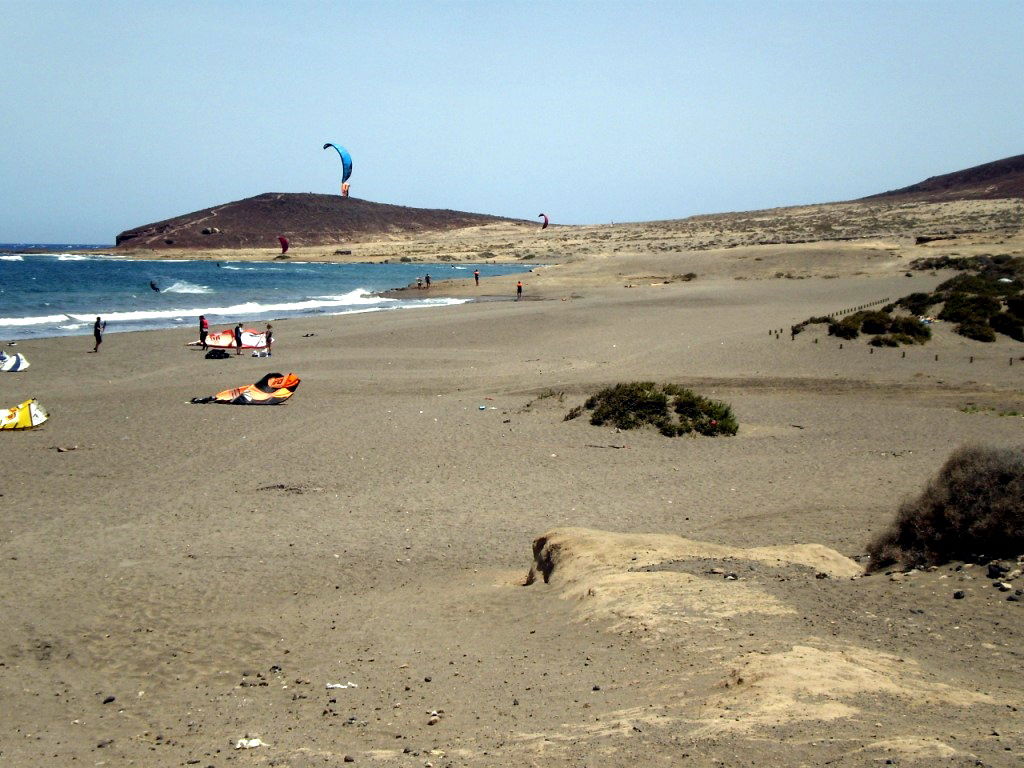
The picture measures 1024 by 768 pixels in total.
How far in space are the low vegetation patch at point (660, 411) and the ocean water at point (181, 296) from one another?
22.4 meters

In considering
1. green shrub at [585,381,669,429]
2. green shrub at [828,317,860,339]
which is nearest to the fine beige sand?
green shrub at [585,381,669,429]

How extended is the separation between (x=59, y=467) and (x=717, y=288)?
34963 mm

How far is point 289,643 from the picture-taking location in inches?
273

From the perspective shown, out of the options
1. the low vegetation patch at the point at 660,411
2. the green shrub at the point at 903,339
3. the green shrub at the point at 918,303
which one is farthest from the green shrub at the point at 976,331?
the low vegetation patch at the point at 660,411

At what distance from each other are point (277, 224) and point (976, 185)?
271 feet

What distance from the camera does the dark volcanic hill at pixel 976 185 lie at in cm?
8900

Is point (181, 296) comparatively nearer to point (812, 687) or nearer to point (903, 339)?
point (903, 339)

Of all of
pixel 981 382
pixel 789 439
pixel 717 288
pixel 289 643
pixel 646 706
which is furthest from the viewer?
pixel 717 288

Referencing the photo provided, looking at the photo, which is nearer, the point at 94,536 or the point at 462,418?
the point at 94,536

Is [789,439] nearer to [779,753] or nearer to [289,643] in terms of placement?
[289,643]

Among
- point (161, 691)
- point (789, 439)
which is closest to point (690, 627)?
point (161, 691)

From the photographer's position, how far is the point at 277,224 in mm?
110875

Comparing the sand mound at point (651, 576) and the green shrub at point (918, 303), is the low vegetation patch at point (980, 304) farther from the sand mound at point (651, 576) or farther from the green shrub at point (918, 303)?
the sand mound at point (651, 576)

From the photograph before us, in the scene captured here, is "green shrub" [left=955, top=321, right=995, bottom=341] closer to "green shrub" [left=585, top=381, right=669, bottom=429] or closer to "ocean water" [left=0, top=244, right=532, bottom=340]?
"green shrub" [left=585, top=381, right=669, bottom=429]
